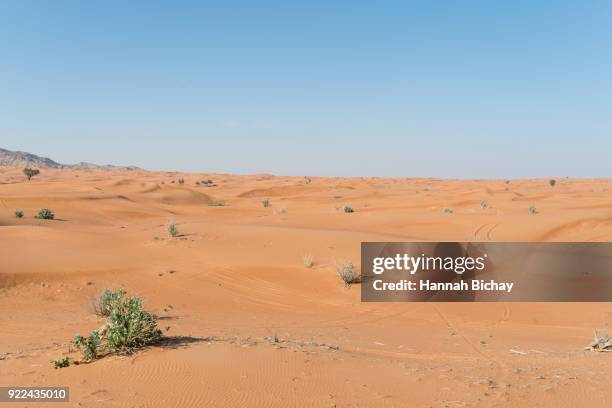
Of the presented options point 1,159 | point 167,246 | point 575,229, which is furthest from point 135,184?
point 1,159

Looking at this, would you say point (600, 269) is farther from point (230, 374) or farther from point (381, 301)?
point (230, 374)

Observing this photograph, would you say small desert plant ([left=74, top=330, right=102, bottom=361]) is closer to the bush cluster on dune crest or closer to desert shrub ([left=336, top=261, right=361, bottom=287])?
the bush cluster on dune crest

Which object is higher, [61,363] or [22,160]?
[22,160]

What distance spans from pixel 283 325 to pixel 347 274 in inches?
126

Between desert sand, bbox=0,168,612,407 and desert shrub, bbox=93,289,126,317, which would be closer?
desert sand, bbox=0,168,612,407

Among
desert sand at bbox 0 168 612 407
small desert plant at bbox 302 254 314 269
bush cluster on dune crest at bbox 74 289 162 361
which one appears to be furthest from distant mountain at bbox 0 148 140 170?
bush cluster on dune crest at bbox 74 289 162 361

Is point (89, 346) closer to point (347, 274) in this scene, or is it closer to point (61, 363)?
point (61, 363)

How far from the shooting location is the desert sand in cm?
473

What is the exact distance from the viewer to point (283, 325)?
28.5ft

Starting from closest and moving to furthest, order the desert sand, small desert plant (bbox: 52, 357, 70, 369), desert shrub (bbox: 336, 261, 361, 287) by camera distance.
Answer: the desert sand
small desert plant (bbox: 52, 357, 70, 369)
desert shrub (bbox: 336, 261, 361, 287)

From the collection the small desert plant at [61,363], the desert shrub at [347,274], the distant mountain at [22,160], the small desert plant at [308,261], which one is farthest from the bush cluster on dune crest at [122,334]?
the distant mountain at [22,160]

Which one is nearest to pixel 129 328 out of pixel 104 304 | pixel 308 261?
pixel 104 304

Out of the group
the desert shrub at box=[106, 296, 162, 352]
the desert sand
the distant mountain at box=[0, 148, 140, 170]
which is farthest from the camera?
the distant mountain at box=[0, 148, 140, 170]

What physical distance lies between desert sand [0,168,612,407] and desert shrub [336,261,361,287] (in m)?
0.27
